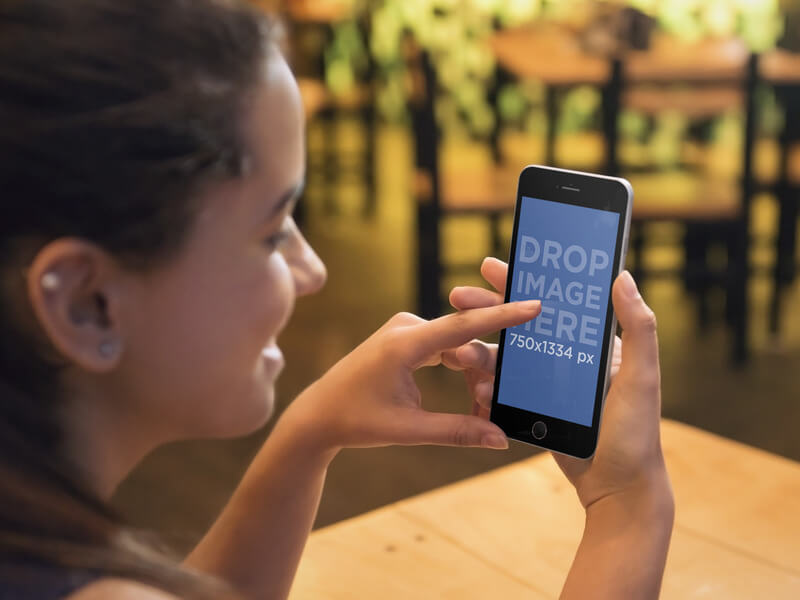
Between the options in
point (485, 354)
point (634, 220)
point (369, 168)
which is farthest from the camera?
point (369, 168)

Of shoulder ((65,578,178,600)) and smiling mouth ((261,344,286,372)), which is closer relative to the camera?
shoulder ((65,578,178,600))

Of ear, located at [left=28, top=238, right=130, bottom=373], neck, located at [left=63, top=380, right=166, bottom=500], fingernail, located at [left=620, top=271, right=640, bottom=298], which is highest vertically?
ear, located at [left=28, top=238, right=130, bottom=373]

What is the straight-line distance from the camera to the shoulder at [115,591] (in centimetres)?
58

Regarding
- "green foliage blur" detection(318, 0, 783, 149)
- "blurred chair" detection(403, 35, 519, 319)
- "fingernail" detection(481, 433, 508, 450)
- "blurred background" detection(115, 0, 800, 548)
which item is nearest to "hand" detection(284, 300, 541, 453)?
"fingernail" detection(481, 433, 508, 450)

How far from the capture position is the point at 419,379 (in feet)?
10.1

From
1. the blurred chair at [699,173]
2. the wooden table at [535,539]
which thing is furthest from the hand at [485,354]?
the blurred chair at [699,173]

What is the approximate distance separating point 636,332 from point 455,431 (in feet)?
0.51

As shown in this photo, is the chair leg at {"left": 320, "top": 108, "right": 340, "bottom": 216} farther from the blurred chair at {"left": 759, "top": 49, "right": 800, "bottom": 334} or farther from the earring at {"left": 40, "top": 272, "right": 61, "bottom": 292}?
the earring at {"left": 40, "top": 272, "right": 61, "bottom": 292}

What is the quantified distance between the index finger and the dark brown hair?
257 mm

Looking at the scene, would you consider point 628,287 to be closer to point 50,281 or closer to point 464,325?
point 464,325

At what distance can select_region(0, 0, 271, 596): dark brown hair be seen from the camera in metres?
0.56

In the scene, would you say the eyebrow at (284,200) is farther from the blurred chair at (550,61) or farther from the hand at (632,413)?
the blurred chair at (550,61)

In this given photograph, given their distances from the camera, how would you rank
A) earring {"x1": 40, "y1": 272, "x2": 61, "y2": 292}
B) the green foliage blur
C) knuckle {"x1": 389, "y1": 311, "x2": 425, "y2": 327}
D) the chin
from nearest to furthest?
1. earring {"x1": 40, "y1": 272, "x2": 61, "y2": 292}
2. the chin
3. knuckle {"x1": 389, "y1": 311, "x2": 425, "y2": 327}
4. the green foliage blur

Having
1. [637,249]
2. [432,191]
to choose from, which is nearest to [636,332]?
[432,191]
